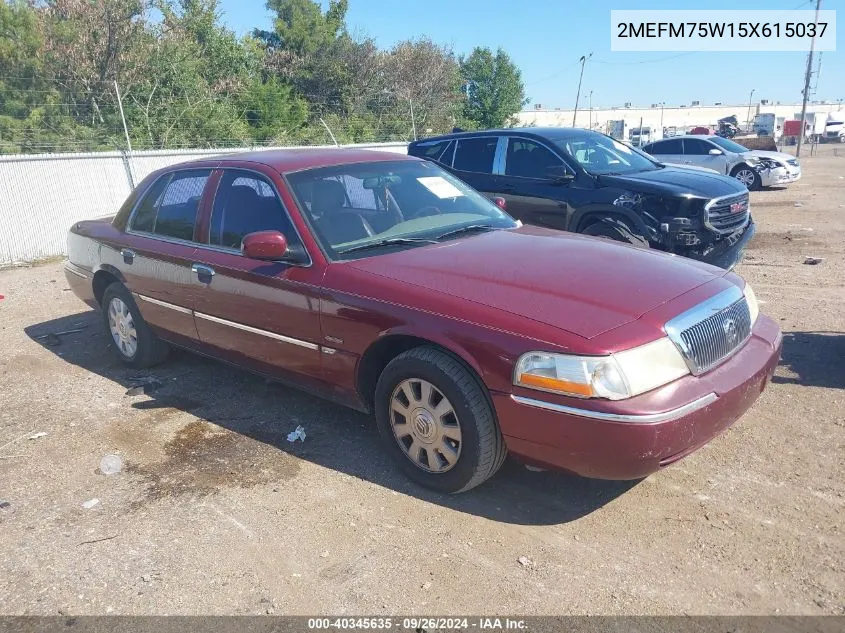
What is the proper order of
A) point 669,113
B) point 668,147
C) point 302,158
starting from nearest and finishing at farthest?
point 302,158 → point 668,147 → point 669,113

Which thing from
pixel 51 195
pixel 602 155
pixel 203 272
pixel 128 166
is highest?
pixel 602 155

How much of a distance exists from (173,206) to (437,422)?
2.94 m

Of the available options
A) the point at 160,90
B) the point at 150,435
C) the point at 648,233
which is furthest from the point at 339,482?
the point at 160,90

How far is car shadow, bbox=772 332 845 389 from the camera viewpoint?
482 centimetres

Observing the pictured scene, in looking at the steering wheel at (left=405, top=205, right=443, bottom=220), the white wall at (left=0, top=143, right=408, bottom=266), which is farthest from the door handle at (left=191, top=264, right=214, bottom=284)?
the white wall at (left=0, top=143, right=408, bottom=266)

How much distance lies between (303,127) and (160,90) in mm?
4532

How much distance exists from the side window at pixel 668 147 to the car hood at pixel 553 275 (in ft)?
54.3

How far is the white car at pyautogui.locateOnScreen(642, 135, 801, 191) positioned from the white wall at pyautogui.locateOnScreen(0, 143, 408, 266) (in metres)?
13.6

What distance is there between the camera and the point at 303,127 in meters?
21.8

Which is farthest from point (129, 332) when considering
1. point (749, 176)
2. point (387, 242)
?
point (749, 176)

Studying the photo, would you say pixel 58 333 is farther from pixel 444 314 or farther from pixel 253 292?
pixel 444 314

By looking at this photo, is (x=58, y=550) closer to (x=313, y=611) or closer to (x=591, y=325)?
(x=313, y=611)

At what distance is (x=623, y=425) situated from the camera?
2920 millimetres

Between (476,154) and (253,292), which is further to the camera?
(476,154)
